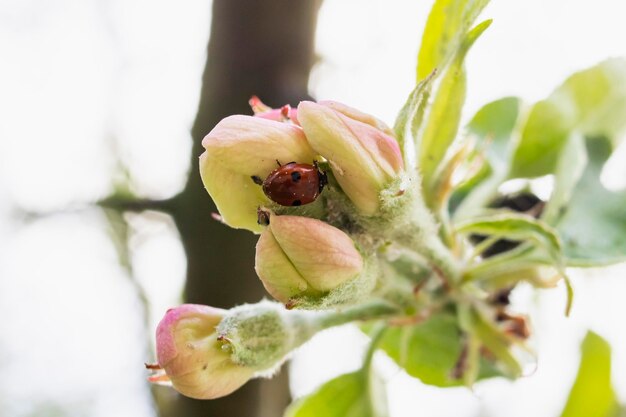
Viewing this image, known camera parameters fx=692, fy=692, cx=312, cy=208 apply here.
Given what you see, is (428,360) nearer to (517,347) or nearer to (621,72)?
(517,347)

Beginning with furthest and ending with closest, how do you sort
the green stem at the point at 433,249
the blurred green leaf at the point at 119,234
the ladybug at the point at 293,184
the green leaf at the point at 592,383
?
the blurred green leaf at the point at 119,234 < the green leaf at the point at 592,383 < the green stem at the point at 433,249 < the ladybug at the point at 293,184

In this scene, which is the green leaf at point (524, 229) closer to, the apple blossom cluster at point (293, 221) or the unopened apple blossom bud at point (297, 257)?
the apple blossom cluster at point (293, 221)

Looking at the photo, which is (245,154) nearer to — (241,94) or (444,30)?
(444,30)

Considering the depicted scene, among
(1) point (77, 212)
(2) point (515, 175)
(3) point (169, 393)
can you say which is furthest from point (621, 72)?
(1) point (77, 212)

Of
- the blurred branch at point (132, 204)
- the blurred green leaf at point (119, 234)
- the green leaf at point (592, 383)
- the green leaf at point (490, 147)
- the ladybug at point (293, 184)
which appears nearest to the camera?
the ladybug at point (293, 184)

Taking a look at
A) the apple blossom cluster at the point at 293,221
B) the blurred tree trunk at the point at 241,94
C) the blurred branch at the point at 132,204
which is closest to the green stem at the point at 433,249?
the apple blossom cluster at the point at 293,221

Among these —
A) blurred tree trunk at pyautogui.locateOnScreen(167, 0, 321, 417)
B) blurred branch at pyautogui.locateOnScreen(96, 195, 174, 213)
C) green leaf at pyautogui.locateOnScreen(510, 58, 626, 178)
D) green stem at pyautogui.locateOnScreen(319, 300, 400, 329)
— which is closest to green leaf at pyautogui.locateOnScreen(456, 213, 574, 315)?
green stem at pyautogui.locateOnScreen(319, 300, 400, 329)
